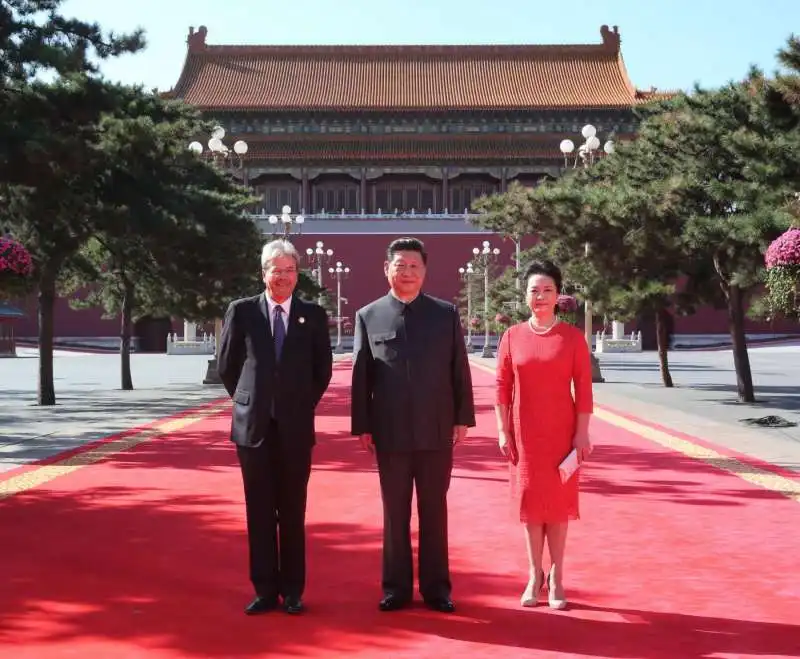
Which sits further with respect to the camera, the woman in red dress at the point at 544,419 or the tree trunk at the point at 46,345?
the tree trunk at the point at 46,345

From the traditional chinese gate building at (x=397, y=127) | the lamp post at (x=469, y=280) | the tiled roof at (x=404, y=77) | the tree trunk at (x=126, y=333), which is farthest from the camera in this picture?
the tiled roof at (x=404, y=77)

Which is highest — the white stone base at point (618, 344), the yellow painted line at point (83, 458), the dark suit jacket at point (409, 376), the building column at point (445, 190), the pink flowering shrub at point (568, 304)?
the building column at point (445, 190)

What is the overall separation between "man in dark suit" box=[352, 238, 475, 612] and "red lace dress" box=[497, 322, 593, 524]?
0.25 meters

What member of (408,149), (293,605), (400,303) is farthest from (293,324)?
(408,149)

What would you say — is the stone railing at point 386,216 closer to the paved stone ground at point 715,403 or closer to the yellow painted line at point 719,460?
the paved stone ground at point 715,403

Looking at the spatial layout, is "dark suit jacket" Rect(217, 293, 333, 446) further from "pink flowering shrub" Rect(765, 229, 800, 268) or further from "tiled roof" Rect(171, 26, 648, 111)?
"tiled roof" Rect(171, 26, 648, 111)

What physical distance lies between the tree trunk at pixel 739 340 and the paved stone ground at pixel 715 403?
247 millimetres

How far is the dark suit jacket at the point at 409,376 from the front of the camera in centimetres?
509

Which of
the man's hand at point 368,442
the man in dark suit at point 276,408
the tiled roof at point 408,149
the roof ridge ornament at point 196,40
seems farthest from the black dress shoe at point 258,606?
the roof ridge ornament at point 196,40

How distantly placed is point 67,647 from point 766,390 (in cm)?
1925

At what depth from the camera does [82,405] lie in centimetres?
1869

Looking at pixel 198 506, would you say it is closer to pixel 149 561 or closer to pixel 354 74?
pixel 149 561

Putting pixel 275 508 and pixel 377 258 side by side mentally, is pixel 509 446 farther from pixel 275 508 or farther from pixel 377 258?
pixel 377 258

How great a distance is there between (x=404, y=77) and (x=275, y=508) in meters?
52.4
